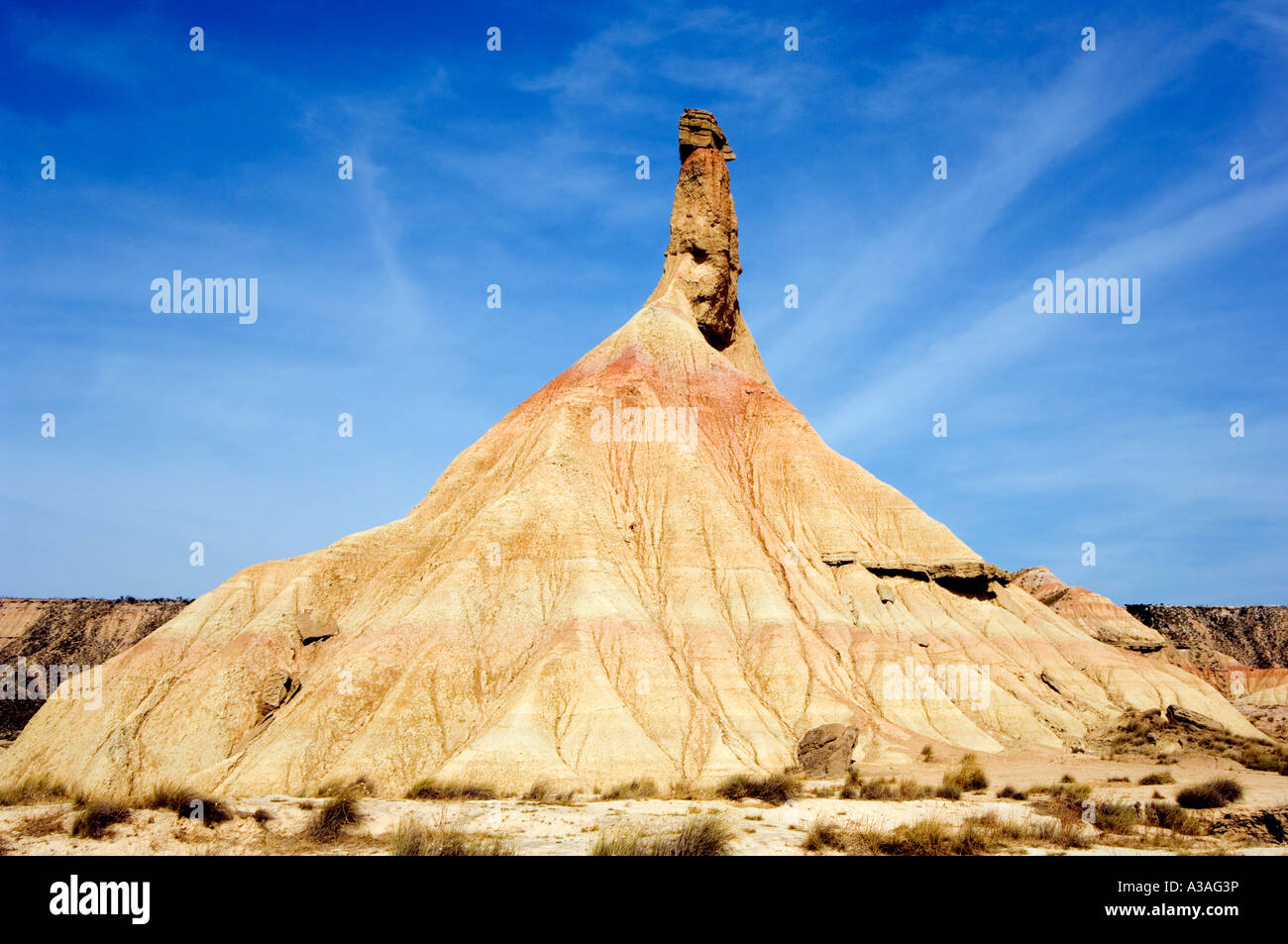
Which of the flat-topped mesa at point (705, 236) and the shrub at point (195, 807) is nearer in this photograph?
the shrub at point (195, 807)

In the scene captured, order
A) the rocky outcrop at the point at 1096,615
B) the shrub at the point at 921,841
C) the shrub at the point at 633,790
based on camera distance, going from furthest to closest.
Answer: the rocky outcrop at the point at 1096,615
the shrub at the point at 633,790
the shrub at the point at 921,841

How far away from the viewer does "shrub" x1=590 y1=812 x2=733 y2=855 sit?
15.1 metres

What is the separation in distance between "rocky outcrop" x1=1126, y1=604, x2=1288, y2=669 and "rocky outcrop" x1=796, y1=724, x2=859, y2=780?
6908 cm

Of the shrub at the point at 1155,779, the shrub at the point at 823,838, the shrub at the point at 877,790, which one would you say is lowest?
the shrub at the point at 1155,779

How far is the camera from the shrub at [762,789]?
25.3 metres

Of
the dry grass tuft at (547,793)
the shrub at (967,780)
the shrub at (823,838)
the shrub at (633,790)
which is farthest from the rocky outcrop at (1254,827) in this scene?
the dry grass tuft at (547,793)

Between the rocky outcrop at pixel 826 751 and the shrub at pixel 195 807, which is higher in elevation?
the shrub at pixel 195 807

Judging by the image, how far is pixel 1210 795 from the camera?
2375 cm

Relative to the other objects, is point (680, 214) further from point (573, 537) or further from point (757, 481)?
point (573, 537)

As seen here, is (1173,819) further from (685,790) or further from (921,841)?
(685,790)

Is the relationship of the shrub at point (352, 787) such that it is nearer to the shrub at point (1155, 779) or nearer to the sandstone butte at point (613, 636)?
the sandstone butte at point (613, 636)

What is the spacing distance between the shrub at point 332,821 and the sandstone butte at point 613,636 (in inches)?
376

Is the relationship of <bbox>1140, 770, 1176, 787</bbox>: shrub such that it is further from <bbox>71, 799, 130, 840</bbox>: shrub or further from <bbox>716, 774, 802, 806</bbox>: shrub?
<bbox>71, 799, 130, 840</bbox>: shrub
